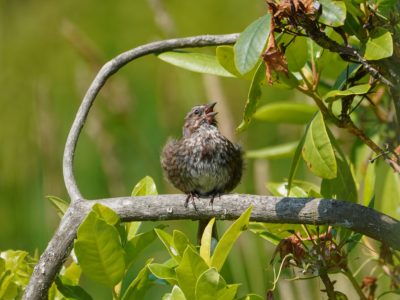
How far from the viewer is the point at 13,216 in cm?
450

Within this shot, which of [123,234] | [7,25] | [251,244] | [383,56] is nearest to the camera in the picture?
[383,56]

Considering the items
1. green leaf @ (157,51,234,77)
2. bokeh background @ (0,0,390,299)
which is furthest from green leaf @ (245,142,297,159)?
green leaf @ (157,51,234,77)

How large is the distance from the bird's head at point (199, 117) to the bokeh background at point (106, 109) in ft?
0.19

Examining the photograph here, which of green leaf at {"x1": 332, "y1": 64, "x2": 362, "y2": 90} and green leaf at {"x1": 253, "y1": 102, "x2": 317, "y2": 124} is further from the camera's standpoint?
green leaf at {"x1": 253, "y1": 102, "x2": 317, "y2": 124}

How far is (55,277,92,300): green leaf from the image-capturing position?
200cm

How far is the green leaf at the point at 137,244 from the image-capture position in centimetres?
197

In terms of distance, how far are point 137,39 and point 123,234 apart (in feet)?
13.5

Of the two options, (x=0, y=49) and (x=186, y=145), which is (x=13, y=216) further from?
(x=0, y=49)

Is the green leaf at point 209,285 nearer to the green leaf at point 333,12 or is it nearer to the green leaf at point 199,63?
the green leaf at point 333,12

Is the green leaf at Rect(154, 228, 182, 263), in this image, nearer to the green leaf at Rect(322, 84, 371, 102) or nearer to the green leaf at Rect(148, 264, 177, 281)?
the green leaf at Rect(148, 264, 177, 281)

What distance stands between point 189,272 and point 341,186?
22.5 inches

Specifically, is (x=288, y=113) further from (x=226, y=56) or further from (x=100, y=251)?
(x=100, y=251)

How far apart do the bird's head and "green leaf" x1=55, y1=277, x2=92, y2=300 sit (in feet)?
5.90

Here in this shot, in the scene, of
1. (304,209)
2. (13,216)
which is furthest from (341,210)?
(13,216)
